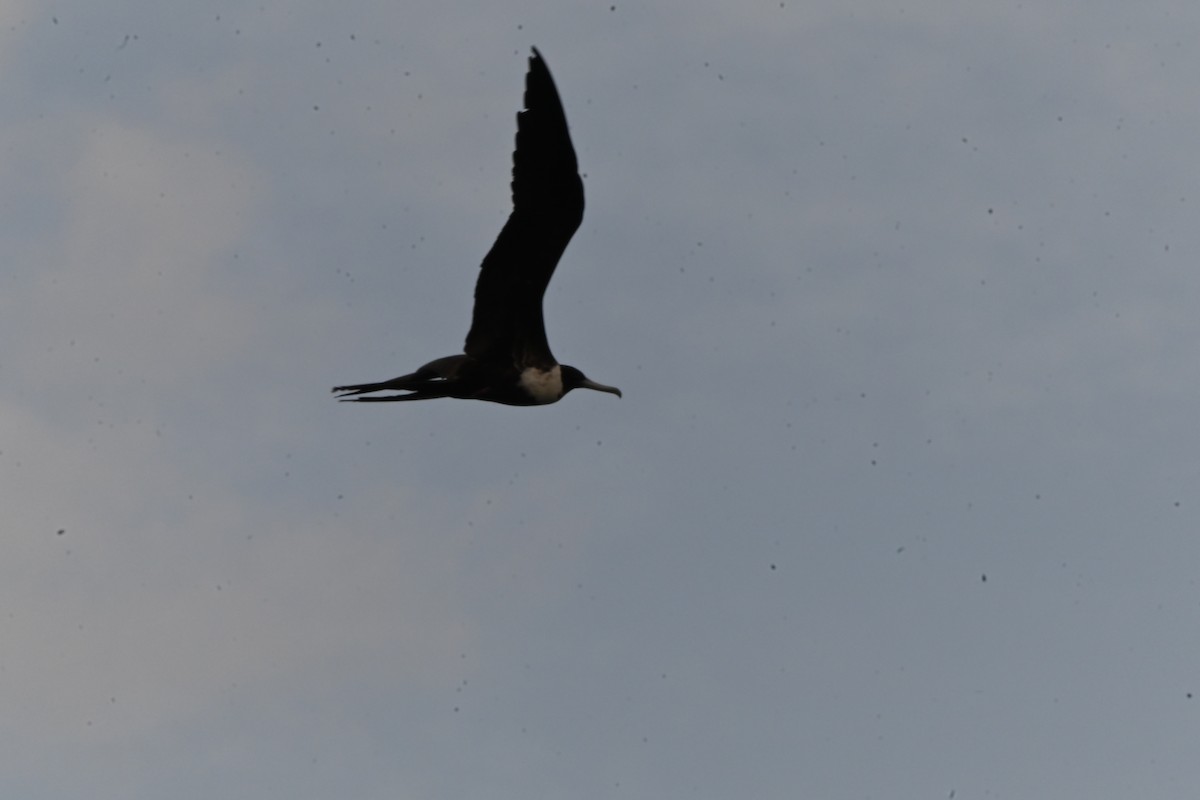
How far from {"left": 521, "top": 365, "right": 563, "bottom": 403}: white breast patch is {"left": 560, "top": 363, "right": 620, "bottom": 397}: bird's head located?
15cm

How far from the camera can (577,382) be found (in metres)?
14.4

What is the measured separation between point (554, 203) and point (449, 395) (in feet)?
5.41

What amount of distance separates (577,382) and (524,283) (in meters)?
1.34

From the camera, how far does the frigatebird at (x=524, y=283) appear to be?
12547mm

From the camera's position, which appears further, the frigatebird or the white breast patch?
the white breast patch

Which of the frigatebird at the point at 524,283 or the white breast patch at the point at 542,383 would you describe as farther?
the white breast patch at the point at 542,383

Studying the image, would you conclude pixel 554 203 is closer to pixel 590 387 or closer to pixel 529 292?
pixel 529 292

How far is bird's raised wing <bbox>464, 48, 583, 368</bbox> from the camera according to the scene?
12492mm

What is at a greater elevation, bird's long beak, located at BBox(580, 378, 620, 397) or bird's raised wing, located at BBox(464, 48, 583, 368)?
bird's raised wing, located at BBox(464, 48, 583, 368)

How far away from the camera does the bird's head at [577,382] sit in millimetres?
14266

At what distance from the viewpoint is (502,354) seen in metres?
13.7

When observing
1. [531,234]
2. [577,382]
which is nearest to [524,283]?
[531,234]

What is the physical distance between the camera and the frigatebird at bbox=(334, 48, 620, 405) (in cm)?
1255

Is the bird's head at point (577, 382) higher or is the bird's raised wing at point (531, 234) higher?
the bird's raised wing at point (531, 234)
